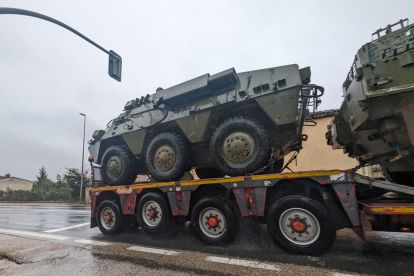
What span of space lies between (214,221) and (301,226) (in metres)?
1.61

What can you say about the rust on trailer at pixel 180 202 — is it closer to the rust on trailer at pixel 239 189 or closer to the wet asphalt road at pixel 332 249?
the rust on trailer at pixel 239 189

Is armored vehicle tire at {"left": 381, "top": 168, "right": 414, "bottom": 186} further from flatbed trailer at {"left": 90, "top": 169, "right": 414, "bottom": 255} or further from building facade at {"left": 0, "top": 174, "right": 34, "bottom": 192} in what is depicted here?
building facade at {"left": 0, "top": 174, "right": 34, "bottom": 192}

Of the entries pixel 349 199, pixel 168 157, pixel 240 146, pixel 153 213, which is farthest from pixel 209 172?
pixel 349 199

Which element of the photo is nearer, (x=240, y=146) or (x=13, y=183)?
(x=240, y=146)

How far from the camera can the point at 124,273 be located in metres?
3.58

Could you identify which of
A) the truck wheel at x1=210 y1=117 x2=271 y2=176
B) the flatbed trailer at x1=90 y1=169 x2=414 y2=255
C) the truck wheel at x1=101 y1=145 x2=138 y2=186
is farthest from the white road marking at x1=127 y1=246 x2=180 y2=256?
the truck wheel at x1=101 y1=145 x2=138 y2=186

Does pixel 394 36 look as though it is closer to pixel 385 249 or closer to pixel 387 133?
pixel 387 133

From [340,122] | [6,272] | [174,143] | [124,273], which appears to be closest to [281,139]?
[340,122]

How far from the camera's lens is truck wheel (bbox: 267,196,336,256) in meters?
3.79

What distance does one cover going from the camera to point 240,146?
4914 millimetres

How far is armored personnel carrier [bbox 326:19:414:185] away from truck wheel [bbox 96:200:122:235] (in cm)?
574

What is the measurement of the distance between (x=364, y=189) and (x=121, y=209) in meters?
5.39

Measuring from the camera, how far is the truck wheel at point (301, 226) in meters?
3.79

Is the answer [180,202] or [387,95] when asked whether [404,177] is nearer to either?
[387,95]
